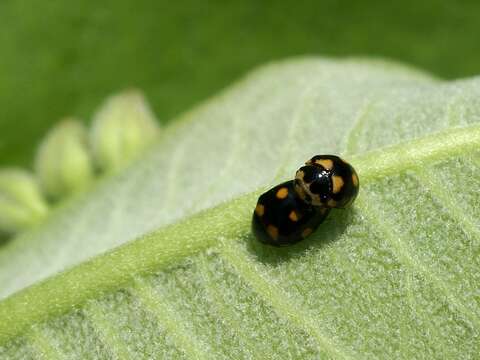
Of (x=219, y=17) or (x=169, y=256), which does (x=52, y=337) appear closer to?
(x=169, y=256)

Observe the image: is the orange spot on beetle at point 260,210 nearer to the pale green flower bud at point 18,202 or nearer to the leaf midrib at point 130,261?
the leaf midrib at point 130,261

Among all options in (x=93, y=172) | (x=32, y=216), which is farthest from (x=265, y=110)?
(x=32, y=216)

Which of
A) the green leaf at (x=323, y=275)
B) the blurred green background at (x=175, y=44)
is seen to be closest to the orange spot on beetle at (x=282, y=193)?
the green leaf at (x=323, y=275)

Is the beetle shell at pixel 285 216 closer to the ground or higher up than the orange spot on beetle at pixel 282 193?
closer to the ground

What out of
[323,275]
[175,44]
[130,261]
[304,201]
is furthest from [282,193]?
[175,44]

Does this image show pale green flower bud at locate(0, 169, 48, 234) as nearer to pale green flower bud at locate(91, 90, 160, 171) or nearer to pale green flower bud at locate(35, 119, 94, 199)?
pale green flower bud at locate(35, 119, 94, 199)

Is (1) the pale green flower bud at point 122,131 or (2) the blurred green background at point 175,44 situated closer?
(1) the pale green flower bud at point 122,131

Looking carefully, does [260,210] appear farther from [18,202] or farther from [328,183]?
[18,202]
